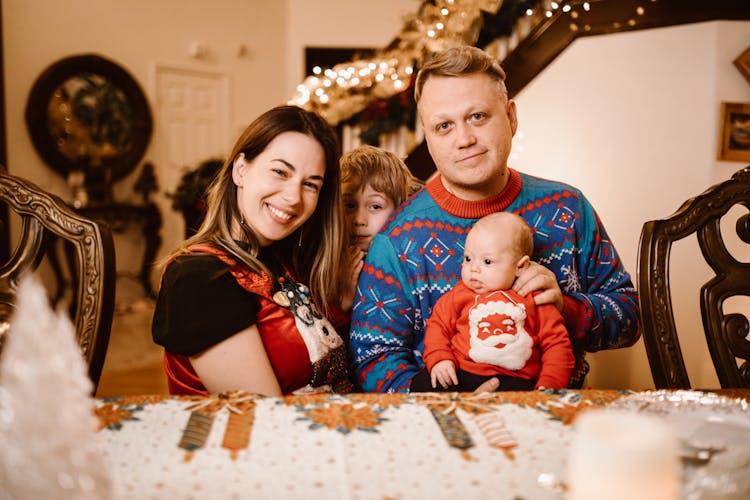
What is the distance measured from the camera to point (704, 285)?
1.43m

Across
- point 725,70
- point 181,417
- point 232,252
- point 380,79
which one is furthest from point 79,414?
point 380,79

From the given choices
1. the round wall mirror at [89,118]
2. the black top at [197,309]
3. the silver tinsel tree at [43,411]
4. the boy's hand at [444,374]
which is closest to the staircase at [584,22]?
the boy's hand at [444,374]

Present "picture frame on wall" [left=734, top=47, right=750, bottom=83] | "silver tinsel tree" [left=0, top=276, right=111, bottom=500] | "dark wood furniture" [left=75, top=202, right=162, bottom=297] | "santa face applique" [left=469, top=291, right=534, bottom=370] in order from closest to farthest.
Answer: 1. "silver tinsel tree" [left=0, top=276, right=111, bottom=500]
2. "santa face applique" [left=469, top=291, right=534, bottom=370]
3. "picture frame on wall" [left=734, top=47, right=750, bottom=83]
4. "dark wood furniture" [left=75, top=202, right=162, bottom=297]

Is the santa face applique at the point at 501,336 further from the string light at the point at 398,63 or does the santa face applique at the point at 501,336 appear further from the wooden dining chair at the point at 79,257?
the string light at the point at 398,63

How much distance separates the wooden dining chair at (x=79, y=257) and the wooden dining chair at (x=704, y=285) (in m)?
1.26

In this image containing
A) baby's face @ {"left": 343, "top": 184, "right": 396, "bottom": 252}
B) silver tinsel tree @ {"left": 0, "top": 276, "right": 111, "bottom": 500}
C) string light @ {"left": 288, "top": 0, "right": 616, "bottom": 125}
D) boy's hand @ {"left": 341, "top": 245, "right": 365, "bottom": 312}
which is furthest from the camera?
string light @ {"left": 288, "top": 0, "right": 616, "bottom": 125}

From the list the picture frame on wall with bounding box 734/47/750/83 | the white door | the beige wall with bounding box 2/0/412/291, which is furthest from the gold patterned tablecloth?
the white door

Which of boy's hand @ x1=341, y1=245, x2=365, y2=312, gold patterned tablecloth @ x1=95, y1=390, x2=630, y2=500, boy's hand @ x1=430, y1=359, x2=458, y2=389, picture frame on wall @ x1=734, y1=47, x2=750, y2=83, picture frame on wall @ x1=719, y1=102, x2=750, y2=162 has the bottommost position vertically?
boy's hand @ x1=430, y1=359, x2=458, y2=389

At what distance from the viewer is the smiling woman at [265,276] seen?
1422 mm

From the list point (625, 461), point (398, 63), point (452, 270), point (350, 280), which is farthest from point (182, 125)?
point (625, 461)

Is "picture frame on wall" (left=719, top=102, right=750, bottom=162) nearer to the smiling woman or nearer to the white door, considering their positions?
the smiling woman

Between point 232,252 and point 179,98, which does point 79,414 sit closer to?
point 232,252

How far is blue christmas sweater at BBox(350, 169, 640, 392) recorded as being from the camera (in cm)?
181

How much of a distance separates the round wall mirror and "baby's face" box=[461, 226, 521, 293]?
5.43m
